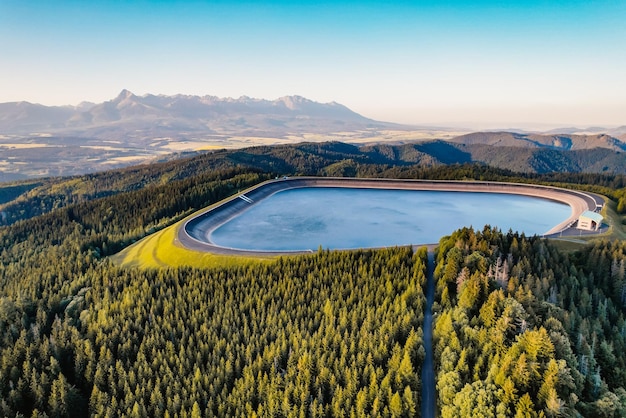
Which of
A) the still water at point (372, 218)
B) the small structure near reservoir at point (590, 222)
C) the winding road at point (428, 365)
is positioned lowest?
the winding road at point (428, 365)

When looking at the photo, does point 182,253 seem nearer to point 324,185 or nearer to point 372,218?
point 372,218

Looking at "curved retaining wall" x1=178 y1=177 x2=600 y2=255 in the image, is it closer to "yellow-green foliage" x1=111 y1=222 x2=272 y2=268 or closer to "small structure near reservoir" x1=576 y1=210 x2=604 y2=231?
"yellow-green foliage" x1=111 y1=222 x2=272 y2=268

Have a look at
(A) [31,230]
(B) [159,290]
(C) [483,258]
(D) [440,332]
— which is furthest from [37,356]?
(A) [31,230]

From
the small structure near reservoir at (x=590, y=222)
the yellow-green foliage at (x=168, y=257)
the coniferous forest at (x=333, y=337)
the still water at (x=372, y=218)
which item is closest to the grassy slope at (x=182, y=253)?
the yellow-green foliage at (x=168, y=257)

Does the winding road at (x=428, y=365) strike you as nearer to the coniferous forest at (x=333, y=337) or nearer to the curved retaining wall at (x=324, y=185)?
the coniferous forest at (x=333, y=337)

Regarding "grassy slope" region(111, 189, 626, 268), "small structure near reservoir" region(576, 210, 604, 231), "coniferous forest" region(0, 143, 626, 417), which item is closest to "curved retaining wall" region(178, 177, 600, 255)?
"grassy slope" region(111, 189, 626, 268)
